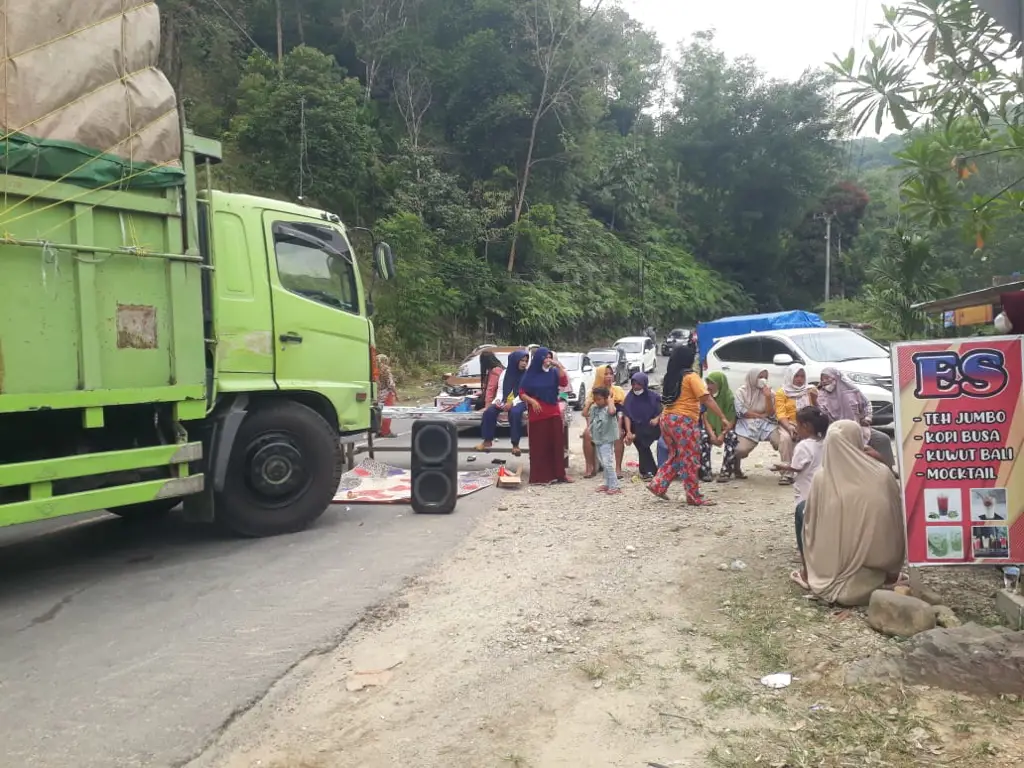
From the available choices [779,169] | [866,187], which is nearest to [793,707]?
[779,169]

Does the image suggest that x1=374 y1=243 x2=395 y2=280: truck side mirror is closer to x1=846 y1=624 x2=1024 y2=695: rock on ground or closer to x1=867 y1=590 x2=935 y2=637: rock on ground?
x1=867 y1=590 x2=935 y2=637: rock on ground

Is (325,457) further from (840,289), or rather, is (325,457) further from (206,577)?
(840,289)

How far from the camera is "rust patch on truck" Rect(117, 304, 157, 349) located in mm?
5586

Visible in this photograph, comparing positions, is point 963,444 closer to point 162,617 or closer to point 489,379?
point 162,617

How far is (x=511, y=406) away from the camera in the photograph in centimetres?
1105

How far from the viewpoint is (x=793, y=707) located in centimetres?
364

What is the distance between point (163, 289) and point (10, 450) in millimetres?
1494

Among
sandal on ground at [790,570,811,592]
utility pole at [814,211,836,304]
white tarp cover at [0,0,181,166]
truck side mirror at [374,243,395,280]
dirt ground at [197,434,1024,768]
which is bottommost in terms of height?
dirt ground at [197,434,1024,768]

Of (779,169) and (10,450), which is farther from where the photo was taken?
(779,169)

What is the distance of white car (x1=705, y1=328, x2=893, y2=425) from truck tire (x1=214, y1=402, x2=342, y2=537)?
21.0ft

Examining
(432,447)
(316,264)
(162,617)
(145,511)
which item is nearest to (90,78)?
(316,264)

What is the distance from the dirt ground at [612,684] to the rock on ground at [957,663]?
0.08m

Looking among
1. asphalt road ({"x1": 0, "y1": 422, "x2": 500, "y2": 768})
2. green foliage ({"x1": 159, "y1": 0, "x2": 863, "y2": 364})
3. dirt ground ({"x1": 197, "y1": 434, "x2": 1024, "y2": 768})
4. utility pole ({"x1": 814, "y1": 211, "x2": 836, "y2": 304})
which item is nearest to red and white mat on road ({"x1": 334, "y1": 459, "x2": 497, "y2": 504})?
asphalt road ({"x1": 0, "y1": 422, "x2": 500, "y2": 768})

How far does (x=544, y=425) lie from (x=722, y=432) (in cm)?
208
